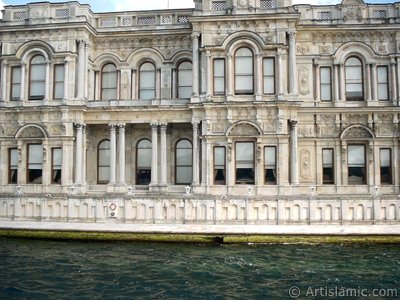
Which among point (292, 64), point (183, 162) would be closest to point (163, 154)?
point (183, 162)

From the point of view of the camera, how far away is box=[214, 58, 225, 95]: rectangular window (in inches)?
894

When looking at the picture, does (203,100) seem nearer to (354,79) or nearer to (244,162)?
(244,162)

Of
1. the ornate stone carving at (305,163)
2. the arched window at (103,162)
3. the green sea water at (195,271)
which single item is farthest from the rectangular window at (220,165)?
the green sea water at (195,271)

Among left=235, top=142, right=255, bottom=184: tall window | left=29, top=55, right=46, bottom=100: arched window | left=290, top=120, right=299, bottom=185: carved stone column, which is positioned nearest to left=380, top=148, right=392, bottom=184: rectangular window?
left=290, top=120, right=299, bottom=185: carved stone column

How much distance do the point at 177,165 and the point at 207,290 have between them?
14243 mm

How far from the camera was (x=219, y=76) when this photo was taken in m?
22.8

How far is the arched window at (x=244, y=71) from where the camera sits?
74.3 ft

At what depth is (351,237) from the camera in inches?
601

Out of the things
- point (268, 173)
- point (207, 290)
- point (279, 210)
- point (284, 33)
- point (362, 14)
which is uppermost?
point (362, 14)

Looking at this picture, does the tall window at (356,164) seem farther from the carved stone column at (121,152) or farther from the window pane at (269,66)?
the carved stone column at (121,152)

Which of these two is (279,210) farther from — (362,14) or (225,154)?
(362,14)

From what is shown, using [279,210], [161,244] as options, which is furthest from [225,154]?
[161,244]

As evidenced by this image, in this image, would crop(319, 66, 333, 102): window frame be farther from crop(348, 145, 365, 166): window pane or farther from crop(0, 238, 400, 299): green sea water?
crop(0, 238, 400, 299): green sea water

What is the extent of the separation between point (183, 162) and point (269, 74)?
6.27m
